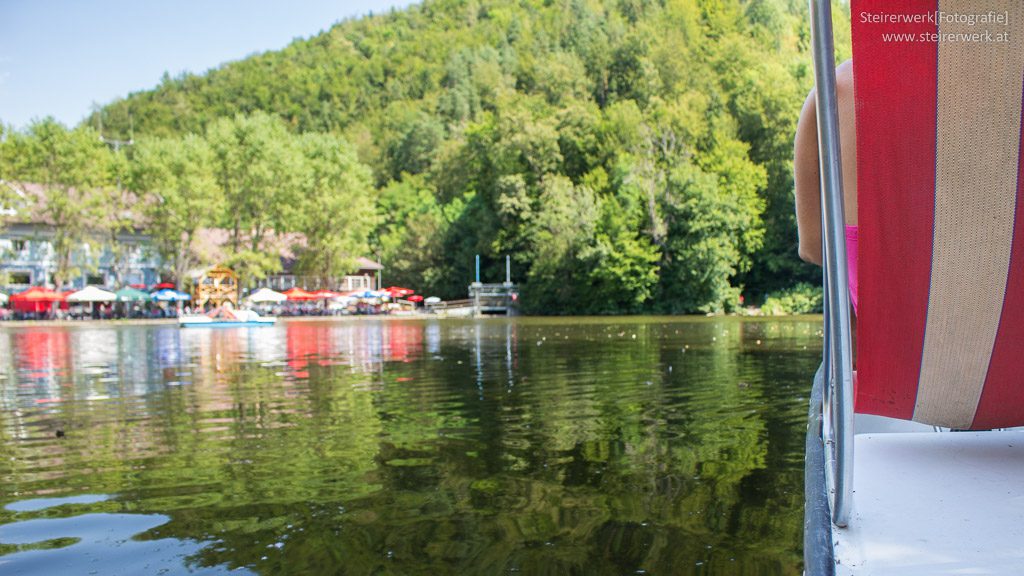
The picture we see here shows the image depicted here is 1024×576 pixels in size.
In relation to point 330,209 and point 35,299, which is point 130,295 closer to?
point 35,299

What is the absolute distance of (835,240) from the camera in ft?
5.63

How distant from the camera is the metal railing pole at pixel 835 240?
1.67m

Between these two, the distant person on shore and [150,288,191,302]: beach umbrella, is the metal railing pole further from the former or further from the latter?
[150,288,191,302]: beach umbrella

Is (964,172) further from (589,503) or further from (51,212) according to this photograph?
(51,212)

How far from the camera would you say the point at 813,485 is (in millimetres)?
2020

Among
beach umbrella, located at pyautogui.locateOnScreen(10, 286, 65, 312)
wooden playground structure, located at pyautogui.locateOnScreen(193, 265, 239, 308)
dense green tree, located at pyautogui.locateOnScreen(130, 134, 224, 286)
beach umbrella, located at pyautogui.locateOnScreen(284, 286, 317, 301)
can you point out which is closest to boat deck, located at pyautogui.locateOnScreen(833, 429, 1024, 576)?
wooden playground structure, located at pyautogui.locateOnScreen(193, 265, 239, 308)

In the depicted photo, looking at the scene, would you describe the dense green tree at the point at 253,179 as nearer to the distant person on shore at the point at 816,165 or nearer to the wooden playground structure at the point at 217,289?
the wooden playground structure at the point at 217,289

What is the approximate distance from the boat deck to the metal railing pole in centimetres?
10

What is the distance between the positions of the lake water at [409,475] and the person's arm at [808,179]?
5.85 feet

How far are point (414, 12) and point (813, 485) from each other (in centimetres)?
12803

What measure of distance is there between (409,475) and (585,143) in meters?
57.8

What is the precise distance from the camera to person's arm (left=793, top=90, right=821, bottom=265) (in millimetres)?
2039

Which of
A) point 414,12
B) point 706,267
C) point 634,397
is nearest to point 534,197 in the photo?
point 706,267

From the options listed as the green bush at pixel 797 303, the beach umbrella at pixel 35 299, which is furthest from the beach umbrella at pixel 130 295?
the green bush at pixel 797 303
